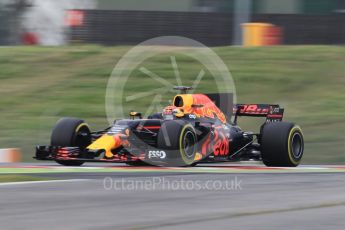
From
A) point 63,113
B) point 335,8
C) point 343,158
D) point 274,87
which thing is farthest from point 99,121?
point 335,8

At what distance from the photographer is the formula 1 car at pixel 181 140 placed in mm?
15887

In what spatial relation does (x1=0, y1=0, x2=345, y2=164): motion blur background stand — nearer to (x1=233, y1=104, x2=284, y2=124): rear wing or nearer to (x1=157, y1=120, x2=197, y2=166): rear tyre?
(x1=233, y1=104, x2=284, y2=124): rear wing

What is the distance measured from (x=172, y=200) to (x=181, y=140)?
471cm

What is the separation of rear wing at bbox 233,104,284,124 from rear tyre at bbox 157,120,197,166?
7.97ft

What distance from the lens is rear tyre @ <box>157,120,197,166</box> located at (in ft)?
51.3

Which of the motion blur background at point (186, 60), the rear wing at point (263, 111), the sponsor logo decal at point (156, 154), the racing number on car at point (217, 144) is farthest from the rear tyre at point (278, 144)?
the motion blur background at point (186, 60)

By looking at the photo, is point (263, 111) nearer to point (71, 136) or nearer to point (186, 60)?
point (71, 136)

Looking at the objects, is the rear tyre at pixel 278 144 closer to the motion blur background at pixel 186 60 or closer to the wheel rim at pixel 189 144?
the wheel rim at pixel 189 144

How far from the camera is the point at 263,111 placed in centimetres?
1814

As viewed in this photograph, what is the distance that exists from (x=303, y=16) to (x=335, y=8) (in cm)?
440

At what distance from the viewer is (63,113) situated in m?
27.4

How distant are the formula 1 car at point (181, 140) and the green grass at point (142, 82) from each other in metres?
6.34

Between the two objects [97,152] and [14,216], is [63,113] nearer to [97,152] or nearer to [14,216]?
[97,152]

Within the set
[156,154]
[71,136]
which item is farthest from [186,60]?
[156,154]
